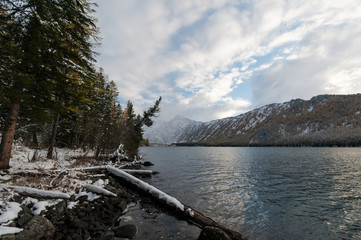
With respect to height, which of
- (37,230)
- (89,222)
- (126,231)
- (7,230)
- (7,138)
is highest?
(7,138)

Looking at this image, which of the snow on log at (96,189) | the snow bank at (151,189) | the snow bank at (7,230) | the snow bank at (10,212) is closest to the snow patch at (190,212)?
the snow bank at (151,189)

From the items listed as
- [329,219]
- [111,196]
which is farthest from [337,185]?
[111,196]

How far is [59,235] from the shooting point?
6.11 metres

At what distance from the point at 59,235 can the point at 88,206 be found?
2301 mm

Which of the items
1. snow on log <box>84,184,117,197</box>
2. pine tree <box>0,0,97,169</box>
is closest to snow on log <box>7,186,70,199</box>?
snow on log <box>84,184,117,197</box>

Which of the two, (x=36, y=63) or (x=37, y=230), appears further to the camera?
(x=36, y=63)

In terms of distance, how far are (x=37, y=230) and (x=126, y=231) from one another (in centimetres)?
316

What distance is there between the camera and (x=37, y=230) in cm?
575

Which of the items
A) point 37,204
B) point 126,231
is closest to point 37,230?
point 37,204

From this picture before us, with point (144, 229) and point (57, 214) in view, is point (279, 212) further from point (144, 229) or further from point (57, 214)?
point (57, 214)

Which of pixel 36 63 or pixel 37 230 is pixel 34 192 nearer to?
pixel 37 230

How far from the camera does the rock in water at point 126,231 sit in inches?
277

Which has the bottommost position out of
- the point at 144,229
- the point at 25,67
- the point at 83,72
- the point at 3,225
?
the point at 144,229

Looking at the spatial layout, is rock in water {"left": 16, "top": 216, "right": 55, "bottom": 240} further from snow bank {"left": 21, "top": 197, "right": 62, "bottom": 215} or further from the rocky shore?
snow bank {"left": 21, "top": 197, "right": 62, "bottom": 215}
